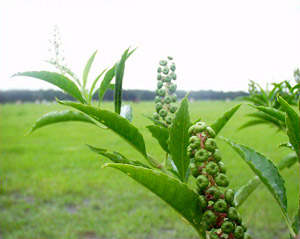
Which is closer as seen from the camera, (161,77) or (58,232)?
(161,77)

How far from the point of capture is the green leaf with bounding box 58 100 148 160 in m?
0.43

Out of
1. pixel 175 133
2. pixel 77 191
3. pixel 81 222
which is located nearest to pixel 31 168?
pixel 77 191

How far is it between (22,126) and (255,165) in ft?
30.4

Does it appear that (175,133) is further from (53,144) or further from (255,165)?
(53,144)

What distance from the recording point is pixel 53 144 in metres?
7.23

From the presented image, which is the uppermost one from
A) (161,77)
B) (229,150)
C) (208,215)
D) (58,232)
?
(161,77)

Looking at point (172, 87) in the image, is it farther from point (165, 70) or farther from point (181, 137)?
point (181, 137)

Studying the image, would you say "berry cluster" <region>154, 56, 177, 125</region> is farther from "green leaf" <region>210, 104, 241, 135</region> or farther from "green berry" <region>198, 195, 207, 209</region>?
"green berry" <region>198, 195, 207, 209</region>

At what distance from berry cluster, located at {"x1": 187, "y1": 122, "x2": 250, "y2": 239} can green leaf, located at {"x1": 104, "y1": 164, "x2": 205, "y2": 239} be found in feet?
0.04

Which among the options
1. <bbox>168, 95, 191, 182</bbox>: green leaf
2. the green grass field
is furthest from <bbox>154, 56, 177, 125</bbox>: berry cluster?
the green grass field

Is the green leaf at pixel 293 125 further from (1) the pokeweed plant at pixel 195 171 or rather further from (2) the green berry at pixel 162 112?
(2) the green berry at pixel 162 112

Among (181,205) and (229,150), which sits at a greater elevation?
(181,205)

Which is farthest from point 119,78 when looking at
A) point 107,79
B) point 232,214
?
point 232,214

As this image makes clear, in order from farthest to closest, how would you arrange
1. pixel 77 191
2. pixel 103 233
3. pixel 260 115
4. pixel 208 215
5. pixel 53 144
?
pixel 53 144
pixel 77 191
pixel 103 233
pixel 260 115
pixel 208 215
